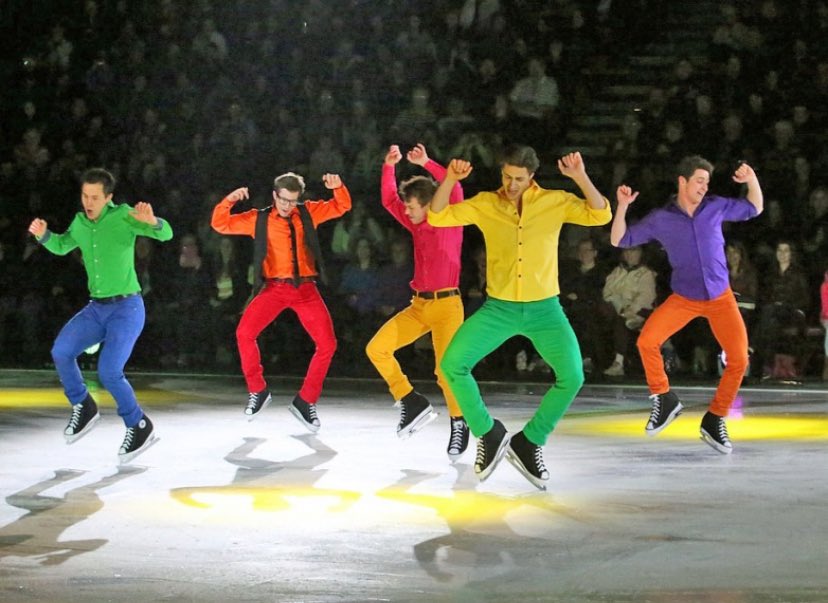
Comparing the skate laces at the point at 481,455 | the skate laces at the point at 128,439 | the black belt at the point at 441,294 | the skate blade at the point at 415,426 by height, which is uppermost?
the black belt at the point at 441,294

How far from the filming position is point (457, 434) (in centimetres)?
935

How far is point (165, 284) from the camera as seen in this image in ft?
55.4

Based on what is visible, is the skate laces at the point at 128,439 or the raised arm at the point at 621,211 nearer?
the raised arm at the point at 621,211

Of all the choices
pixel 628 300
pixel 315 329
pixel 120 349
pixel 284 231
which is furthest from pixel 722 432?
pixel 628 300

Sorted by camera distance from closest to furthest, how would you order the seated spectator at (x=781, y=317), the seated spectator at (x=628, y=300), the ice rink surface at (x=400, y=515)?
1. the ice rink surface at (x=400, y=515)
2. the seated spectator at (x=781, y=317)
3. the seated spectator at (x=628, y=300)

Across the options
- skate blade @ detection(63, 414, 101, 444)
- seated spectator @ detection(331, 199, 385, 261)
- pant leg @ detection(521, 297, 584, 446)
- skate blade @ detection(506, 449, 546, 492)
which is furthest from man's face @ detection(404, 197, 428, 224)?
seated spectator @ detection(331, 199, 385, 261)

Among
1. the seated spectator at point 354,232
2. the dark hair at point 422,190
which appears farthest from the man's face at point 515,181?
the seated spectator at point 354,232

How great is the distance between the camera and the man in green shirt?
9.23m

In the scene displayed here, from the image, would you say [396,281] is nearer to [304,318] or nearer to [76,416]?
[304,318]

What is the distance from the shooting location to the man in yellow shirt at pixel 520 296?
26.5 feet

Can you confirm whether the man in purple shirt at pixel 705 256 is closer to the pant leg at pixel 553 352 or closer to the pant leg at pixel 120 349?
the pant leg at pixel 553 352

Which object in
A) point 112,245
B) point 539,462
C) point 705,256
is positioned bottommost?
point 539,462

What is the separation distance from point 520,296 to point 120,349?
106 inches

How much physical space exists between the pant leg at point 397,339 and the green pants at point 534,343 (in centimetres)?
164
